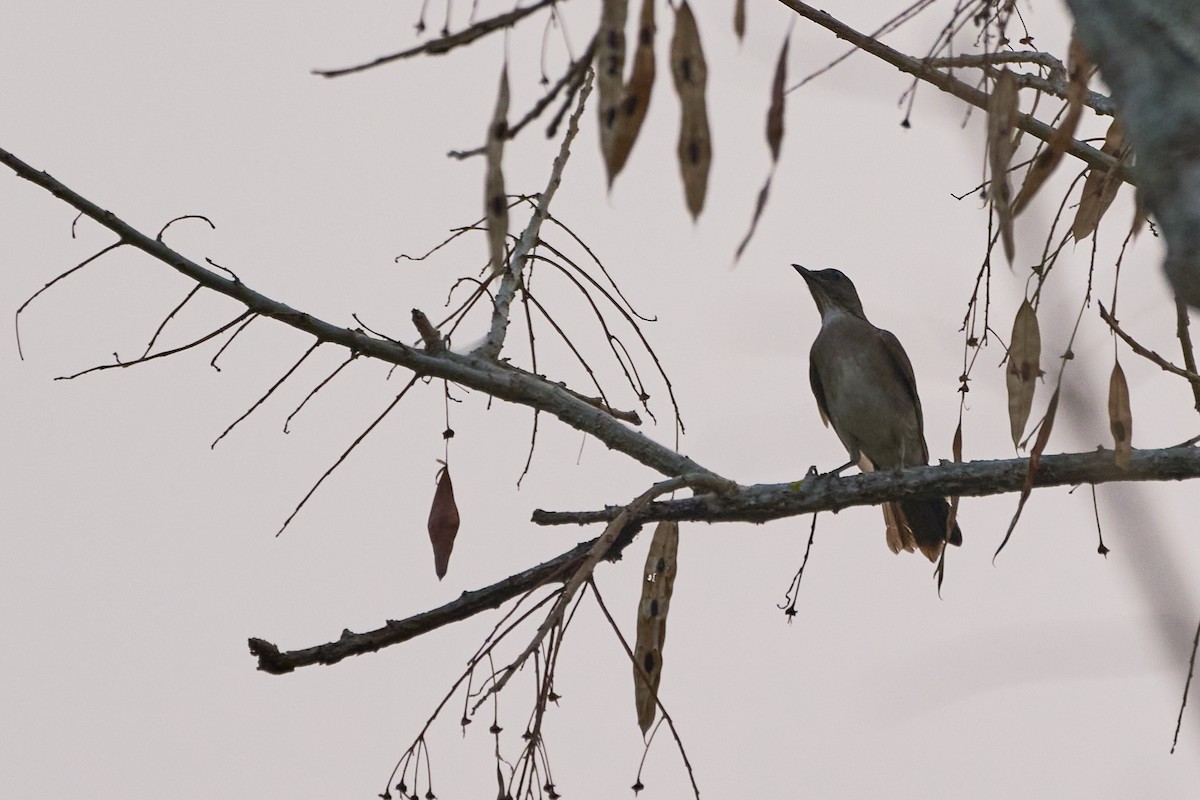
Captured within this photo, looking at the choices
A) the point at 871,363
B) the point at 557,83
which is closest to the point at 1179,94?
the point at 557,83

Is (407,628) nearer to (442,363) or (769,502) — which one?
(442,363)

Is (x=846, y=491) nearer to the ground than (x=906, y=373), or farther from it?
nearer to the ground

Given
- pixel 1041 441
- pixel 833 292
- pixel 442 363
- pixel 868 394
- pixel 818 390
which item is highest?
pixel 833 292

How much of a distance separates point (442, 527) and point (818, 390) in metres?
4.36

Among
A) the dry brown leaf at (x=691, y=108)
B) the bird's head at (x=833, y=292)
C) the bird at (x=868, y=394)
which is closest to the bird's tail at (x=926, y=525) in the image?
Answer: the bird at (x=868, y=394)

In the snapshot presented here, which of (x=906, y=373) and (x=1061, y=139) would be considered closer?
(x=1061, y=139)

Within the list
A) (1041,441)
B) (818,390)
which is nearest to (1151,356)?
(1041,441)

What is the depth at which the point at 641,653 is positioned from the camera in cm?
362

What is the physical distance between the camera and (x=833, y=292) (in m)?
8.13

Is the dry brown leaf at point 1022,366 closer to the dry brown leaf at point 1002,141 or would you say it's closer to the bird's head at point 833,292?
the dry brown leaf at point 1002,141

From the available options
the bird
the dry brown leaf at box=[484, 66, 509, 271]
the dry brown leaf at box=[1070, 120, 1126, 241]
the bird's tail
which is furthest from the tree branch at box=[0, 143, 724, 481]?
the bird

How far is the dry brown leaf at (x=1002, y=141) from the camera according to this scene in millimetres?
2035

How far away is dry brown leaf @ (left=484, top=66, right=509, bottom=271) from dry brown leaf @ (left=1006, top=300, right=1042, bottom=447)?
5.08 feet

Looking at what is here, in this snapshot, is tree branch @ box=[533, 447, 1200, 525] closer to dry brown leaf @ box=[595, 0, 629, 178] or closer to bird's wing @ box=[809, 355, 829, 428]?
dry brown leaf @ box=[595, 0, 629, 178]
